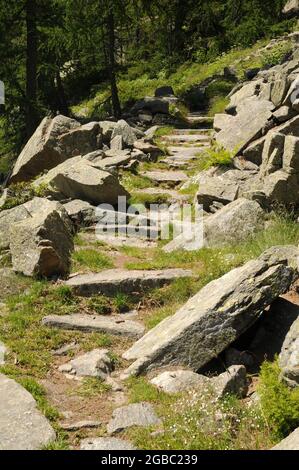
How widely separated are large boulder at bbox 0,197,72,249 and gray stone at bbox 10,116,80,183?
16.2 ft

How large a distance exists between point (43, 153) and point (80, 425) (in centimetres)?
1279

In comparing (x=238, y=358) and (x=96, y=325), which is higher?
(x=238, y=358)

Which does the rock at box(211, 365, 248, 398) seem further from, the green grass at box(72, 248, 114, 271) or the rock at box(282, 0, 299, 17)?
the rock at box(282, 0, 299, 17)

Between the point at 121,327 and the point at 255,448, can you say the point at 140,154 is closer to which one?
the point at 121,327

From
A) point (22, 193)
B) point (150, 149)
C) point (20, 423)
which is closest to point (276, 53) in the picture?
point (150, 149)

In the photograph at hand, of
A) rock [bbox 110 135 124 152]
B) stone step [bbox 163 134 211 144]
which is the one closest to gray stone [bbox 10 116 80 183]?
rock [bbox 110 135 124 152]

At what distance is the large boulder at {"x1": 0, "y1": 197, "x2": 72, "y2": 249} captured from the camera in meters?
11.9

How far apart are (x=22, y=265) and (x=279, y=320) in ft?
16.3

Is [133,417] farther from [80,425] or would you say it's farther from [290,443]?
[290,443]

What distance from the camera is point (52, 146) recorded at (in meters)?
17.8

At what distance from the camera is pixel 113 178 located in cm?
1455

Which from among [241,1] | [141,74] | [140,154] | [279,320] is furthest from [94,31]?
[279,320]

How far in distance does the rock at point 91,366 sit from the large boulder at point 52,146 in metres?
10.9

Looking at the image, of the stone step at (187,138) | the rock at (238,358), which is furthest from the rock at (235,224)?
the stone step at (187,138)
